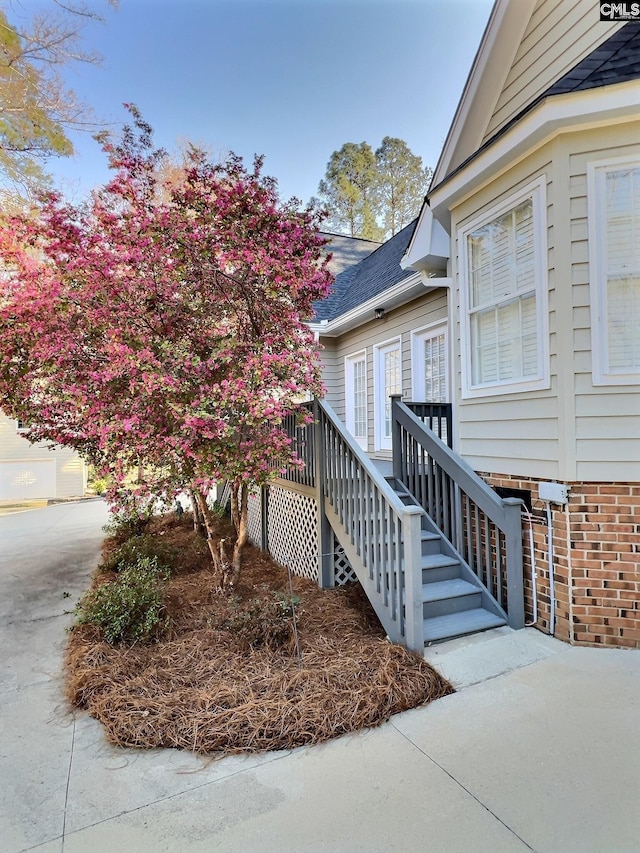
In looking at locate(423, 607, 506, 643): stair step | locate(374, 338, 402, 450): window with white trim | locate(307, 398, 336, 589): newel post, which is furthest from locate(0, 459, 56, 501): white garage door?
locate(423, 607, 506, 643): stair step

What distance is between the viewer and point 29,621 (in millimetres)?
4707

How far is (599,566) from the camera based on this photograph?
3.49 meters

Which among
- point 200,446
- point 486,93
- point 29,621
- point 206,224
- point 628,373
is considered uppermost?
point 486,93

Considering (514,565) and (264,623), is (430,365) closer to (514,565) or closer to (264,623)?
(514,565)

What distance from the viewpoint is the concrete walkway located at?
191 cm

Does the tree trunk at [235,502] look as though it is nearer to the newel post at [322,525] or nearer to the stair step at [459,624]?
the newel post at [322,525]

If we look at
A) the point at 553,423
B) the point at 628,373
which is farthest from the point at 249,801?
the point at 628,373

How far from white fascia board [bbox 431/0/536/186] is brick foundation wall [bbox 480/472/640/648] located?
159 inches

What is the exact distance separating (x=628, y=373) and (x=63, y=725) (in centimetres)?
464

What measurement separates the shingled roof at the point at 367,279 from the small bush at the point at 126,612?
5.48 meters

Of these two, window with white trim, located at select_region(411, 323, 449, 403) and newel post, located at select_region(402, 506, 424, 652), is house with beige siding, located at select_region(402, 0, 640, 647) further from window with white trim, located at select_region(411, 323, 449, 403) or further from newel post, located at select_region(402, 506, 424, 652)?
window with white trim, located at select_region(411, 323, 449, 403)

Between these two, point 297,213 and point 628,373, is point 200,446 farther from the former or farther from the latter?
point 628,373

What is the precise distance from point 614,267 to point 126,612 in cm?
487

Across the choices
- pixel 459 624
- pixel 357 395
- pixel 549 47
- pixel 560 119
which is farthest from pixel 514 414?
pixel 357 395
